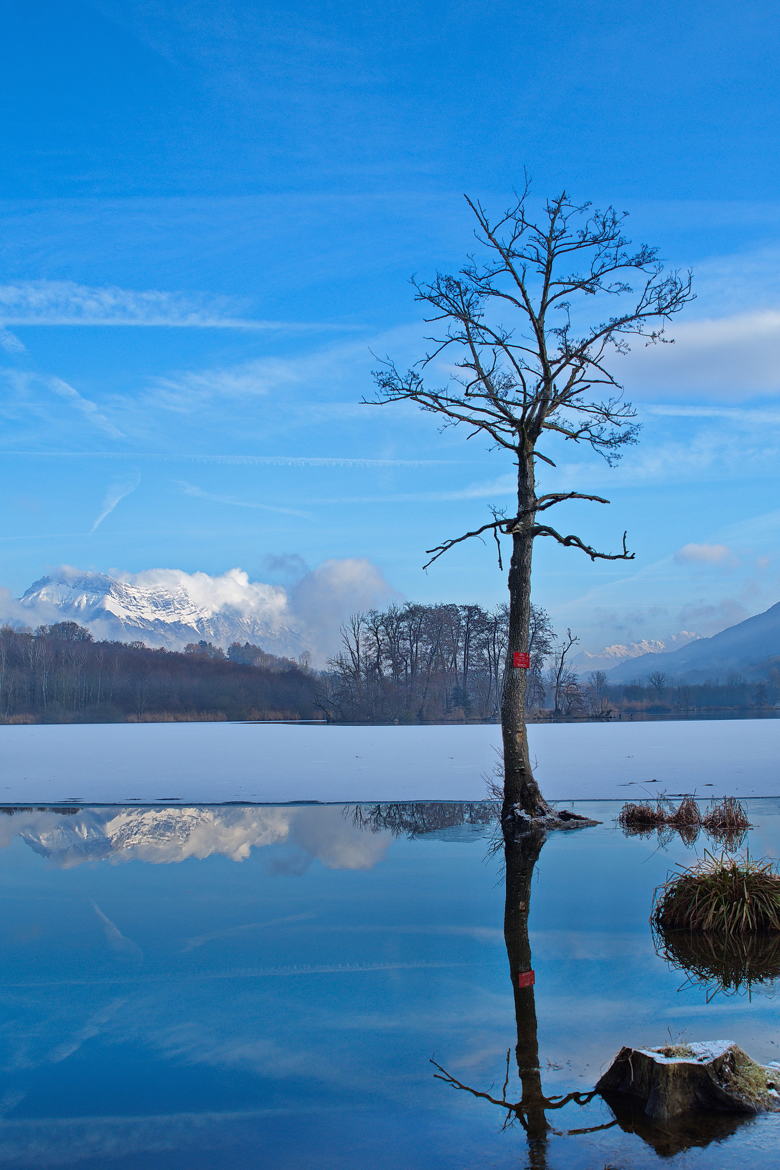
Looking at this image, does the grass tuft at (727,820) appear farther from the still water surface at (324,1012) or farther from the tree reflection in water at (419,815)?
the tree reflection in water at (419,815)

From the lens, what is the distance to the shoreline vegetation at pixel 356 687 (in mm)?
72938

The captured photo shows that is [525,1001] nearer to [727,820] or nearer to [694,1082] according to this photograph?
[694,1082]

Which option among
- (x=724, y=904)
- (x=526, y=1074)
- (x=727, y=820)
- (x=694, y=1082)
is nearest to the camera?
(x=694, y=1082)

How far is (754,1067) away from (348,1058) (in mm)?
1671

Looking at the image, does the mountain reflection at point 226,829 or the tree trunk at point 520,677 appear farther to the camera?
the tree trunk at point 520,677

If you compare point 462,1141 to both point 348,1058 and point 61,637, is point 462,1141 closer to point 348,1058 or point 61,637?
point 348,1058

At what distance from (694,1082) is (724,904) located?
315 cm

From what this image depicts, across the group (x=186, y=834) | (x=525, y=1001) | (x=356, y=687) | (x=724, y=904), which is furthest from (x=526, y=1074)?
(x=356, y=687)

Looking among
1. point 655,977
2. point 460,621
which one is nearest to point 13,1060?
point 655,977

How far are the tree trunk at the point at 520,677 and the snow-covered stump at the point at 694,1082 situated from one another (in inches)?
295

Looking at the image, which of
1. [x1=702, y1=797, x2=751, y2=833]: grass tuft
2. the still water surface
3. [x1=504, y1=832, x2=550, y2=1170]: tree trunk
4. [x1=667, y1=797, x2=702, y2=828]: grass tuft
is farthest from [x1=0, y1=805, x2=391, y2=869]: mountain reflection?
[x1=702, y1=797, x2=751, y2=833]: grass tuft

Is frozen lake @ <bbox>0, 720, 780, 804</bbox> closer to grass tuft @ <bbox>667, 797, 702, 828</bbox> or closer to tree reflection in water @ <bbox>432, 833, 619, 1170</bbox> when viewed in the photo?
grass tuft @ <bbox>667, 797, 702, 828</bbox>

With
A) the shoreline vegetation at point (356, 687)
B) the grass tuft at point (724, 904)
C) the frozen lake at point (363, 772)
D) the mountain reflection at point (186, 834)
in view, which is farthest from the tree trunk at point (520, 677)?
the shoreline vegetation at point (356, 687)

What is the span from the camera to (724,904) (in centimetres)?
655
